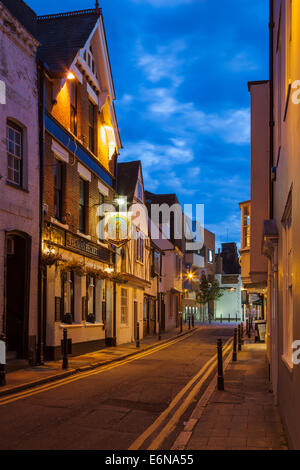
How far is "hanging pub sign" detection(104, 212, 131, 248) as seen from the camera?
74.2ft

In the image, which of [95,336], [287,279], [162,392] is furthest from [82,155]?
[287,279]

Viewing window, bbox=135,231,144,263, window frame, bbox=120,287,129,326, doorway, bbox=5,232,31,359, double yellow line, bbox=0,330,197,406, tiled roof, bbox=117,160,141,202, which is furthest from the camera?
window, bbox=135,231,144,263

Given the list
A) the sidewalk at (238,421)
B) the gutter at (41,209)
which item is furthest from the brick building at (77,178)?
the sidewalk at (238,421)

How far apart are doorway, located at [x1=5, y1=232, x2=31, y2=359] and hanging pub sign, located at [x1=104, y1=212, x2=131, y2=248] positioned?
7569 mm

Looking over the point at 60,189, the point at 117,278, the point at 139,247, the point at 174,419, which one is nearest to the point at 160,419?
the point at 174,419

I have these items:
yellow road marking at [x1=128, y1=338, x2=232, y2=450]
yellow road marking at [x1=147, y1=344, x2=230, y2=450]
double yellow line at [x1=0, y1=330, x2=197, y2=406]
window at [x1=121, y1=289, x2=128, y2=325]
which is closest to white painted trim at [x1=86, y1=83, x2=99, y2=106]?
window at [x1=121, y1=289, x2=128, y2=325]

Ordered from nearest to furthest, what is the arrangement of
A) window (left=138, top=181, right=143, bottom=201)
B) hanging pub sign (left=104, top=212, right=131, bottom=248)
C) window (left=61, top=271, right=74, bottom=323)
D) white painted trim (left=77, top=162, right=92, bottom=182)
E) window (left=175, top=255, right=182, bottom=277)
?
1. window (left=61, top=271, right=74, bottom=323)
2. white painted trim (left=77, top=162, right=92, bottom=182)
3. hanging pub sign (left=104, top=212, right=131, bottom=248)
4. window (left=138, top=181, right=143, bottom=201)
5. window (left=175, top=255, right=182, bottom=277)

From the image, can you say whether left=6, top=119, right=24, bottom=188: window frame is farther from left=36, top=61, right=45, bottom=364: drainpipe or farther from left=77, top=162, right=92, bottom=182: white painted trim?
left=77, top=162, right=92, bottom=182: white painted trim

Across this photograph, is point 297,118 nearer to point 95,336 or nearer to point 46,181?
point 46,181

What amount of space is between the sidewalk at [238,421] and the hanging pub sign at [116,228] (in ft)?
34.0

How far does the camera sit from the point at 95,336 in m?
21.9

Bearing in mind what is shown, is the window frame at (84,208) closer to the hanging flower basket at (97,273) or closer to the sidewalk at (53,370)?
the hanging flower basket at (97,273)

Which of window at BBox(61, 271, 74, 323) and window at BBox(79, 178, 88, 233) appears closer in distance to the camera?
window at BBox(61, 271, 74, 323)

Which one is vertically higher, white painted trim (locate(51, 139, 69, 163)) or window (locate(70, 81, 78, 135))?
window (locate(70, 81, 78, 135))
